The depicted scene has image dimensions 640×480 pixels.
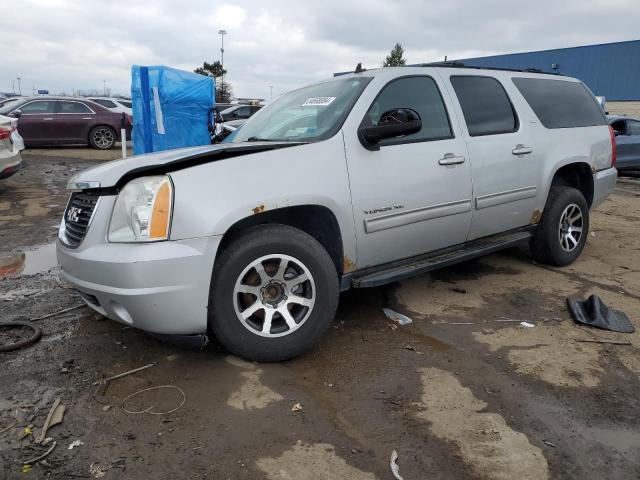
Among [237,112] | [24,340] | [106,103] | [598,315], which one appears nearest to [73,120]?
[106,103]

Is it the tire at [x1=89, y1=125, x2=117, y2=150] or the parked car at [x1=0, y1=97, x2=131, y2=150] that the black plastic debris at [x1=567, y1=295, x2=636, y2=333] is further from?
the tire at [x1=89, y1=125, x2=117, y2=150]

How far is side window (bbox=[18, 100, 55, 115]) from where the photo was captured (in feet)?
47.1

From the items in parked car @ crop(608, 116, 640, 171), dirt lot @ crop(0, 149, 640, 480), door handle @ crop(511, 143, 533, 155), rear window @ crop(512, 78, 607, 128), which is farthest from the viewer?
parked car @ crop(608, 116, 640, 171)

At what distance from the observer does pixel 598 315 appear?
3.76 metres

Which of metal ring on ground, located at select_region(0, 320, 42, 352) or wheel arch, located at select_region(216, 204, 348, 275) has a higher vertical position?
wheel arch, located at select_region(216, 204, 348, 275)

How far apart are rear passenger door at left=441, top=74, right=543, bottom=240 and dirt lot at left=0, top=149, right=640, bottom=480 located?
72 cm

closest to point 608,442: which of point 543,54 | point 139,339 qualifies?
point 139,339

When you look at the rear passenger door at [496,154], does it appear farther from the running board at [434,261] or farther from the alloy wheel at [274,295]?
the alloy wheel at [274,295]

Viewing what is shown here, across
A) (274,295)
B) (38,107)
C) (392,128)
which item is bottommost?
(274,295)

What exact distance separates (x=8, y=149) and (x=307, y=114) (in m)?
6.60

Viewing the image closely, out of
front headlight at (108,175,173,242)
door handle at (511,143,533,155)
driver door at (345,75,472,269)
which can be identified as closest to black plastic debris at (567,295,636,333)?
driver door at (345,75,472,269)

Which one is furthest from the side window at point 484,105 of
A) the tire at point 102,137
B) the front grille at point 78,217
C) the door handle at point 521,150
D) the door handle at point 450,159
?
the tire at point 102,137

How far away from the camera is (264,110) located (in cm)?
447

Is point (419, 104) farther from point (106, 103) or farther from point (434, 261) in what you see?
point (106, 103)
